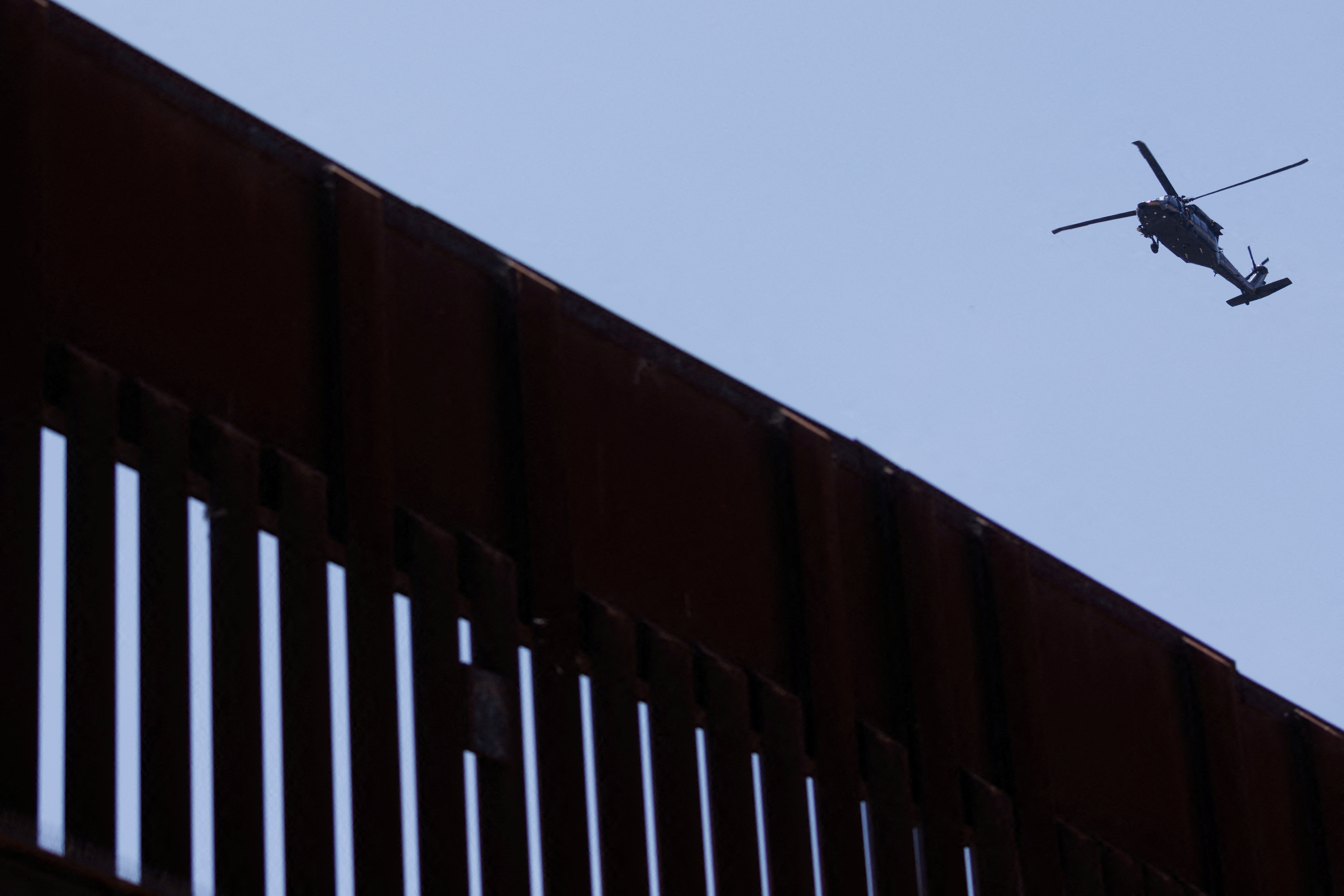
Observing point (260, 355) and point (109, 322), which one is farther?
point (260, 355)

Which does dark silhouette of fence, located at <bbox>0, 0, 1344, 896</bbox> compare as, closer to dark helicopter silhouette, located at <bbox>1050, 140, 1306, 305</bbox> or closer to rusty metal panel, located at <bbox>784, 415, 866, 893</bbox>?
rusty metal panel, located at <bbox>784, 415, 866, 893</bbox>

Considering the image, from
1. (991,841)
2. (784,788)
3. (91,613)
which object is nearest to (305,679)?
(91,613)

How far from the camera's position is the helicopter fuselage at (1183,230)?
51844 mm

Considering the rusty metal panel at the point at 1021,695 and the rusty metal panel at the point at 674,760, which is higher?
the rusty metal panel at the point at 1021,695

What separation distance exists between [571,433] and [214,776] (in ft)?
14.5

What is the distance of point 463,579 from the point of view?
1374 centimetres

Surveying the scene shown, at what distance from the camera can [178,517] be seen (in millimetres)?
11836

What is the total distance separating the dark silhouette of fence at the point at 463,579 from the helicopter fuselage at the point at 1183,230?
34.8 meters

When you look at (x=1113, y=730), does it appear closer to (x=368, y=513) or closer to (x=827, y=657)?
(x=827, y=657)

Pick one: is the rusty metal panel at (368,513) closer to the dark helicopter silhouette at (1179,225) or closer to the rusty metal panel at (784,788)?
the rusty metal panel at (784,788)

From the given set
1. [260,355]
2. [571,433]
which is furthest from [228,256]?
[571,433]

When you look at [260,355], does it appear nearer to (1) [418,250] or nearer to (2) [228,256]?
(2) [228,256]

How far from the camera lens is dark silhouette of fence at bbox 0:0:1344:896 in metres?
11.5

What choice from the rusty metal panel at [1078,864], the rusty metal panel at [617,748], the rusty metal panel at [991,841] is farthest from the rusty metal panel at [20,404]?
the rusty metal panel at [1078,864]
